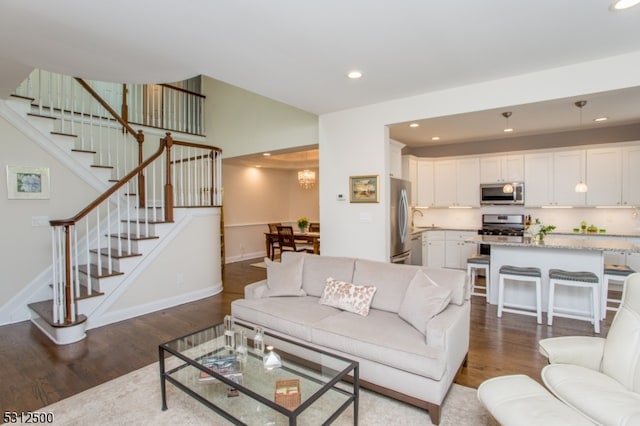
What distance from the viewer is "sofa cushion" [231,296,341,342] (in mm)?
2761

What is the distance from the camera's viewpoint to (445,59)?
304cm

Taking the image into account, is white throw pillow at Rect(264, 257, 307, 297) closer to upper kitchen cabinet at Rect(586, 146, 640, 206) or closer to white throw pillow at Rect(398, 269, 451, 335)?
white throw pillow at Rect(398, 269, 451, 335)

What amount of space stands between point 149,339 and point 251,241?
209 inches

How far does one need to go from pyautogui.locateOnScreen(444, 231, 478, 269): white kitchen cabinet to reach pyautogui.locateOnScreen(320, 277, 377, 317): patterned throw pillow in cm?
430

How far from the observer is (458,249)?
21.9 ft

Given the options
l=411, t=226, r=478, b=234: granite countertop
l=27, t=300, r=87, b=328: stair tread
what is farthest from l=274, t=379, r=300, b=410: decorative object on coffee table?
l=411, t=226, r=478, b=234: granite countertop

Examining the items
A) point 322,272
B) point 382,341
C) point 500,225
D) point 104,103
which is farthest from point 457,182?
point 104,103

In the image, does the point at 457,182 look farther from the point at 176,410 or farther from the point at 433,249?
the point at 176,410

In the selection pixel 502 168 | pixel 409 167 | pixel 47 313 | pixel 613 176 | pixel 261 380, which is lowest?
pixel 47 313

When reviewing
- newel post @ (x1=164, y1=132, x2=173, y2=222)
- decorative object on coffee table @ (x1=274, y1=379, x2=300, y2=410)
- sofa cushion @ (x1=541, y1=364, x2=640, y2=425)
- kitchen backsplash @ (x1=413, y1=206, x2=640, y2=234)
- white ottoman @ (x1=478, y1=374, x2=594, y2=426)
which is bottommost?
decorative object on coffee table @ (x1=274, y1=379, x2=300, y2=410)

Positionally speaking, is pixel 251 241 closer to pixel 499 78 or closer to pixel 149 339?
pixel 149 339

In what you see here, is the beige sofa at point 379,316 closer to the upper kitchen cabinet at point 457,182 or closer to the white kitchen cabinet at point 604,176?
the upper kitchen cabinet at point 457,182

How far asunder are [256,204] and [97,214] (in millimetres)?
4982

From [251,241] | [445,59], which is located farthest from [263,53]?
[251,241]
